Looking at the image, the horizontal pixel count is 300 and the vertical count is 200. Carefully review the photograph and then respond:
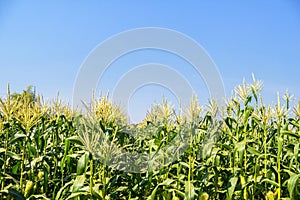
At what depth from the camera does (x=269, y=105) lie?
12.8 feet

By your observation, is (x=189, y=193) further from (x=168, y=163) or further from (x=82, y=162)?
(x=82, y=162)

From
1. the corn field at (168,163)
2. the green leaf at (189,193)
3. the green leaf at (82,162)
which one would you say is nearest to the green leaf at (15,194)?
the corn field at (168,163)

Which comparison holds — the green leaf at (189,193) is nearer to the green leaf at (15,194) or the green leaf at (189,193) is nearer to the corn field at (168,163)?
the corn field at (168,163)

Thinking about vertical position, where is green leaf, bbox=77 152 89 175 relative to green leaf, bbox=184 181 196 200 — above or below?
above

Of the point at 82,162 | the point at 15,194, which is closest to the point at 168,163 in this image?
the point at 82,162

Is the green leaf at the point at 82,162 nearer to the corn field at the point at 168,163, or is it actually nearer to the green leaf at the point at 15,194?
the corn field at the point at 168,163

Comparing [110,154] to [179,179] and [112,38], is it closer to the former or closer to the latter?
[179,179]

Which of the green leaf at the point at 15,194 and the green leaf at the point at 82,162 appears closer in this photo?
the green leaf at the point at 82,162

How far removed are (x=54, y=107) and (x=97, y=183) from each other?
2.67 metres

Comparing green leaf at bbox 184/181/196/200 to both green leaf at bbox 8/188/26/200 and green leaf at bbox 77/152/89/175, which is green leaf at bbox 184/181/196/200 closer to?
green leaf at bbox 77/152/89/175

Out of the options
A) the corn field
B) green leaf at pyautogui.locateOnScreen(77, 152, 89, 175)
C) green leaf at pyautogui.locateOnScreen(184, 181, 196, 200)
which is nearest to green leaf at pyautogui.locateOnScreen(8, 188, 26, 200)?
the corn field

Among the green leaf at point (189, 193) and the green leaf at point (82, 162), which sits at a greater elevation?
the green leaf at point (82, 162)

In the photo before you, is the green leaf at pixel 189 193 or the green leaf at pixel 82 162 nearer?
the green leaf at pixel 82 162

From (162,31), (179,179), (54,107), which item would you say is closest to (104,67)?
(54,107)
